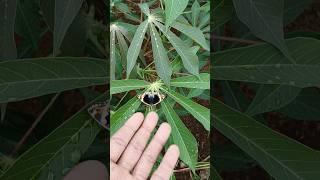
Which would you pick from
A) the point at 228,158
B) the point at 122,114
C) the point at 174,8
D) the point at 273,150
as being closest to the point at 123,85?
the point at 122,114

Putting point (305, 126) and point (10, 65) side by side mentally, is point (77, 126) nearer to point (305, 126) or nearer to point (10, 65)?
point (10, 65)

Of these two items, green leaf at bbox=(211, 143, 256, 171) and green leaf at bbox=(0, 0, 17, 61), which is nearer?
green leaf at bbox=(0, 0, 17, 61)

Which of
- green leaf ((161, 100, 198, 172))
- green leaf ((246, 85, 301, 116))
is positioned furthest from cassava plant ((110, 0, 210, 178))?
green leaf ((246, 85, 301, 116))

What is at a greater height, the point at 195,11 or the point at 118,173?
the point at 195,11

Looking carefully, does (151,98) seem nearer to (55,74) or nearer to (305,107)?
(55,74)

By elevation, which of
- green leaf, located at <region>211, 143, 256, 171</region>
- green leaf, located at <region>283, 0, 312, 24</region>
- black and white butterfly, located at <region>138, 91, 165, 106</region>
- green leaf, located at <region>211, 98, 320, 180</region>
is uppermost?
green leaf, located at <region>283, 0, 312, 24</region>

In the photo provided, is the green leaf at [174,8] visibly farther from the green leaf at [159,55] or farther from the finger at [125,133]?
the finger at [125,133]

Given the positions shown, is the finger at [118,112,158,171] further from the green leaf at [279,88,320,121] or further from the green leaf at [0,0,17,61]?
the green leaf at [279,88,320,121]

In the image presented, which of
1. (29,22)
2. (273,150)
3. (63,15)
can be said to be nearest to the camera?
(63,15)

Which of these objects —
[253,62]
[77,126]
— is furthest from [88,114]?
[253,62]
